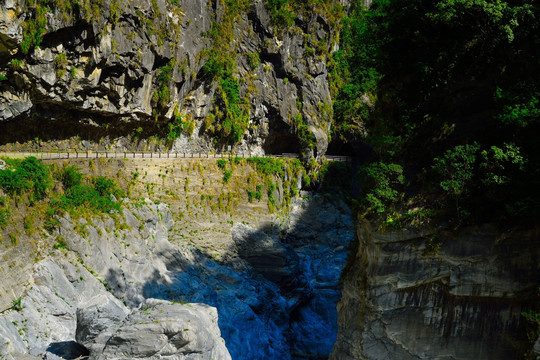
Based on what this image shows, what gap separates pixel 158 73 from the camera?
98.2ft

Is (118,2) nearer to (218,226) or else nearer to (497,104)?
(218,226)

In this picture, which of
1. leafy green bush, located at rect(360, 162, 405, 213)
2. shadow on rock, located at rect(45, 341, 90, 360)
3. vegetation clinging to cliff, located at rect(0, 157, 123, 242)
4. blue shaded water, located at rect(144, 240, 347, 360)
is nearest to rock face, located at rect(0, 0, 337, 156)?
vegetation clinging to cliff, located at rect(0, 157, 123, 242)

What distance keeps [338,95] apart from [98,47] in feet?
88.8

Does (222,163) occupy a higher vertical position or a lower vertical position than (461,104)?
lower

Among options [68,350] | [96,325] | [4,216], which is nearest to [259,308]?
[68,350]

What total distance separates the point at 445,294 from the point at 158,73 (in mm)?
24143

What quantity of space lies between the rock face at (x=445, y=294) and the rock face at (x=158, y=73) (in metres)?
20.0

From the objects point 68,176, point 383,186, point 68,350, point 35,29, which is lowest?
point 68,350

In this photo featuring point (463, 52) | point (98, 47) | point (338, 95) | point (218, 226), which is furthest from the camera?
point (338, 95)

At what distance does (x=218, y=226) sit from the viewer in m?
30.7

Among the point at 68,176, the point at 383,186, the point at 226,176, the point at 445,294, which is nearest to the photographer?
the point at 445,294

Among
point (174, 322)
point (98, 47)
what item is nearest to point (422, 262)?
point (174, 322)

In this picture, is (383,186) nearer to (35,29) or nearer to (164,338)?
(164,338)

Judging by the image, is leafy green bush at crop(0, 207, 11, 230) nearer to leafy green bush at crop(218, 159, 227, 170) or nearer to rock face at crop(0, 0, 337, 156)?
rock face at crop(0, 0, 337, 156)
